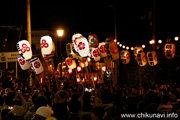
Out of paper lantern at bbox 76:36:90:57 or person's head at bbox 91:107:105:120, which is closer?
person's head at bbox 91:107:105:120

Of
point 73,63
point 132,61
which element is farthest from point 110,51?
point 132,61

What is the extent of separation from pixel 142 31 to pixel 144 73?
7.30m

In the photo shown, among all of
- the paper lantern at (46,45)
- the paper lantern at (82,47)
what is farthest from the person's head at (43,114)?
the paper lantern at (46,45)

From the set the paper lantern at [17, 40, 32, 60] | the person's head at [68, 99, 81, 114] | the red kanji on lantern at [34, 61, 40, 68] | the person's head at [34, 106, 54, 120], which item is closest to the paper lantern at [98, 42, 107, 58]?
the red kanji on lantern at [34, 61, 40, 68]

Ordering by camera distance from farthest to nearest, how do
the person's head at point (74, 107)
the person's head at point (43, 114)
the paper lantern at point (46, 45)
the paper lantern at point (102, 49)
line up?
1. the paper lantern at point (102, 49)
2. the paper lantern at point (46, 45)
3. the person's head at point (74, 107)
4. the person's head at point (43, 114)

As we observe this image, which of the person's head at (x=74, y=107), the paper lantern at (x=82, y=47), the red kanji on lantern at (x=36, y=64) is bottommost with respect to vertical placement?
the person's head at (x=74, y=107)

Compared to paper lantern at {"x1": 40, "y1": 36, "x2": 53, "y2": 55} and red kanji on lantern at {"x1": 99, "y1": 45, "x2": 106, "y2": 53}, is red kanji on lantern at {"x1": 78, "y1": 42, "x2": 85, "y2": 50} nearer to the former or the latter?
paper lantern at {"x1": 40, "y1": 36, "x2": 53, "y2": 55}

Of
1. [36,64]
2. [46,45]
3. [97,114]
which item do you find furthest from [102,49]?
[97,114]

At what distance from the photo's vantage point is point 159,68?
2122cm

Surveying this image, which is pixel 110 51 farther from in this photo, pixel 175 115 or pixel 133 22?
pixel 133 22

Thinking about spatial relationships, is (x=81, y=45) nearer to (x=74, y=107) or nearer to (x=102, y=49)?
(x=102, y=49)

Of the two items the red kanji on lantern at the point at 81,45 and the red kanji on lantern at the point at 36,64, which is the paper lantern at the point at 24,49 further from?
the red kanji on lantern at the point at 81,45

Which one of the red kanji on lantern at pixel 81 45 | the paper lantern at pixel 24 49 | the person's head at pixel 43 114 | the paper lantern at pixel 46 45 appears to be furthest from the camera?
the paper lantern at pixel 24 49

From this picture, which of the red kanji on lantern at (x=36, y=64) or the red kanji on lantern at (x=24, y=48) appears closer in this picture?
the red kanji on lantern at (x=24, y=48)
